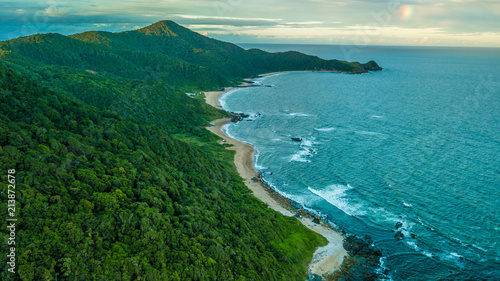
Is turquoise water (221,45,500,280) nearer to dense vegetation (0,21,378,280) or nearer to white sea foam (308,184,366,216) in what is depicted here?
white sea foam (308,184,366,216)

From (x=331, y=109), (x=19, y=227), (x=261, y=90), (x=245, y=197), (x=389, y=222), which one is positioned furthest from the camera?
(x=261, y=90)

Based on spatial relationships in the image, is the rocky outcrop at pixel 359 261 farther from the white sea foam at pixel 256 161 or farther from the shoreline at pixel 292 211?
the white sea foam at pixel 256 161

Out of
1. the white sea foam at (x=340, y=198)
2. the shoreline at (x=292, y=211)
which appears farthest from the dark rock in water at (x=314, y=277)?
the white sea foam at (x=340, y=198)

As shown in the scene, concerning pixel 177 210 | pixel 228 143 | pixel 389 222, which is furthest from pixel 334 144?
pixel 177 210

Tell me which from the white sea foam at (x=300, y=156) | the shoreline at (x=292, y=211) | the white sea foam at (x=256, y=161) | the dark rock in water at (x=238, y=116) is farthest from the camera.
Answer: the dark rock in water at (x=238, y=116)

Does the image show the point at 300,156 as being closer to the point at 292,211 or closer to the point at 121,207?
the point at 292,211

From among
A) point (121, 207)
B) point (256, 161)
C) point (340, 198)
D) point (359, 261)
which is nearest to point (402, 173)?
point (340, 198)

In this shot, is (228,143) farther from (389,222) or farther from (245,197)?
(389,222)
